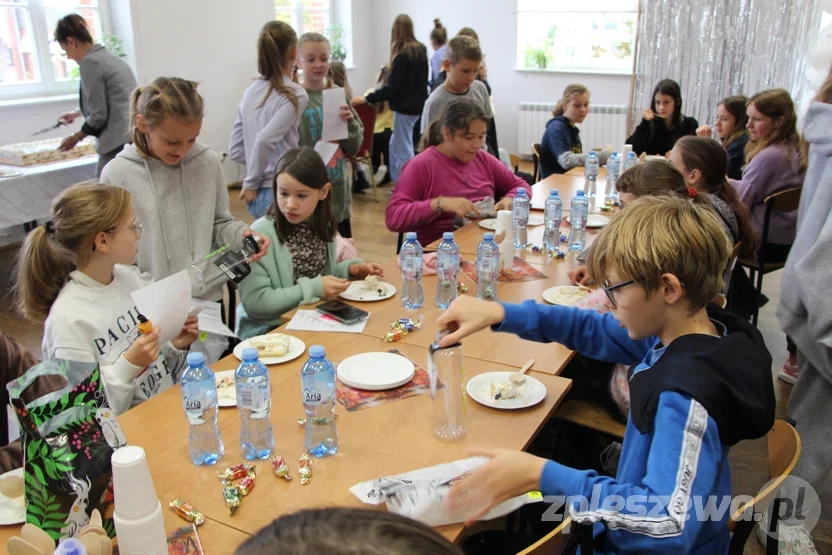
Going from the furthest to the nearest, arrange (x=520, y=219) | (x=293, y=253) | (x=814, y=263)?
(x=520, y=219)
(x=293, y=253)
(x=814, y=263)

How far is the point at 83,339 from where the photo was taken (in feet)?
6.11

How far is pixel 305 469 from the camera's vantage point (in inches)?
57.3

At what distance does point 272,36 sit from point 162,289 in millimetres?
2275

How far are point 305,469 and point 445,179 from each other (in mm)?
2257

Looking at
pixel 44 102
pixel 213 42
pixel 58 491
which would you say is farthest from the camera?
pixel 213 42

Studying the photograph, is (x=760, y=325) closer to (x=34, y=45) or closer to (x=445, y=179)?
(x=445, y=179)

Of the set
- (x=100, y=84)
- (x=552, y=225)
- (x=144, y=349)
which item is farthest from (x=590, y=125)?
(x=144, y=349)

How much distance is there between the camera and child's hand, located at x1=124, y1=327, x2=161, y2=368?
1705mm

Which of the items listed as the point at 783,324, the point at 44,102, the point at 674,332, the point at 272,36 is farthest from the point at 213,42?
the point at 674,332

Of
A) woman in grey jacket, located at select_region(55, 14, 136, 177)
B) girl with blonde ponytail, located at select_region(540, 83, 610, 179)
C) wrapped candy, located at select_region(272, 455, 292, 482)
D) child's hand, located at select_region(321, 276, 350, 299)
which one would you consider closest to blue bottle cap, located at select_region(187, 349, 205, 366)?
wrapped candy, located at select_region(272, 455, 292, 482)

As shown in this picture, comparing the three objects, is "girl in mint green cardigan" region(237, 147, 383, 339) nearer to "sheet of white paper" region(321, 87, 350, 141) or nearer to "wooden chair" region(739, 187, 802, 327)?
"sheet of white paper" region(321, 87, 350, 141)

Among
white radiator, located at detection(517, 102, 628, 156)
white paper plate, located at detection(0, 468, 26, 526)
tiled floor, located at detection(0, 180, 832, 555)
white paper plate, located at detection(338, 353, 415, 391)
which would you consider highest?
white paper plate, located at detection(0, 468, 26, 526)

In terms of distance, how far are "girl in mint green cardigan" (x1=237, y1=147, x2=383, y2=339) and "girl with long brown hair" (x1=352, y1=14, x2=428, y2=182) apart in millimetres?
3440

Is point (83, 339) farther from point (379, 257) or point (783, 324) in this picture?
point (379, 257)
